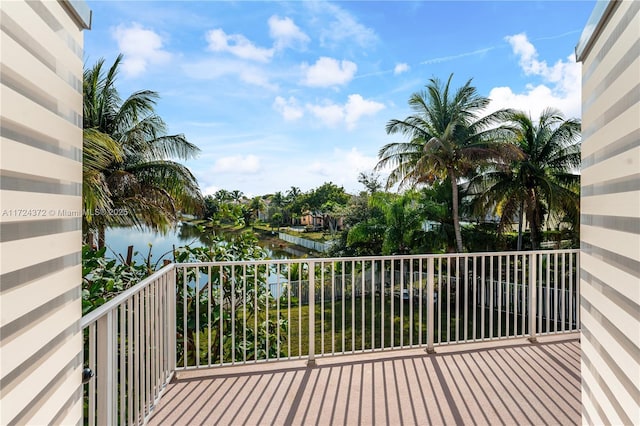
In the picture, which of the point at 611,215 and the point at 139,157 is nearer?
the point at 611,215

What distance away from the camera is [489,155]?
39.7 ft

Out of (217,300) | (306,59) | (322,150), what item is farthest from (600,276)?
(322,150)

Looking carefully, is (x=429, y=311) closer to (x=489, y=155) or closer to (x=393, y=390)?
(x=393, y=390)

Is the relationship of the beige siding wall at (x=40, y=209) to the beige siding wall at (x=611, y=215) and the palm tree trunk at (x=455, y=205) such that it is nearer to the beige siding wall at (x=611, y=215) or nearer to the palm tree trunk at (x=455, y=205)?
the beige siding wall at (x=611, y=215)

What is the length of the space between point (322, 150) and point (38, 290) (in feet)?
70.5

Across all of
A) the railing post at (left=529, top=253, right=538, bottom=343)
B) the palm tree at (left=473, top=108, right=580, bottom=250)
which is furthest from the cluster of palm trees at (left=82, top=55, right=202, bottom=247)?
the palm tree at (left=473, top=108, right=580, bottom=250)

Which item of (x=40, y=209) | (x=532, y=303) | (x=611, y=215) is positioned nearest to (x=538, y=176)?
(x=532, y=303)

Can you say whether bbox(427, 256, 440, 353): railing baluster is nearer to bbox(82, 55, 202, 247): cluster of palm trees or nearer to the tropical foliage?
the tropical foliage

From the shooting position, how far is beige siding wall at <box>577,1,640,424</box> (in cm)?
84

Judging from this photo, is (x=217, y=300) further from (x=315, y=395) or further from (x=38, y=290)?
(x=38, y=290)

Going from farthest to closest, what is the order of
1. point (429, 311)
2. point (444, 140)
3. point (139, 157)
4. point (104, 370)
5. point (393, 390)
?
point (444, 140) → point (139, 157) → point (429, 311) → point (393, 390) → point (104, 370)

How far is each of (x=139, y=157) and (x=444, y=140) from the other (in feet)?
32.4

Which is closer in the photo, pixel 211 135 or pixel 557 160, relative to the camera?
pixel 557 160

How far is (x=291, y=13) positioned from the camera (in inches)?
308
